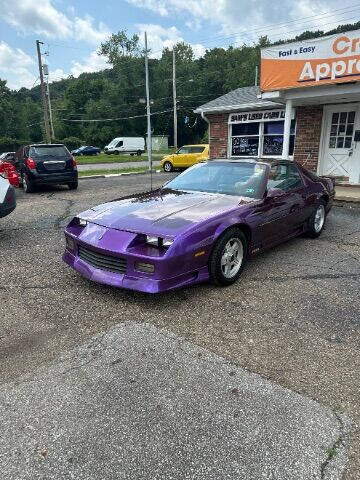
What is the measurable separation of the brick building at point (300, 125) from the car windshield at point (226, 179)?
2.62 meters

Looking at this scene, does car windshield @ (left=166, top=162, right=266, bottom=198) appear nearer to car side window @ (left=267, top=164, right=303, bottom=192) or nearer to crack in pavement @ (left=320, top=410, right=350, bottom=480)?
car side window @ (left=267, top=164, right=303, bottom=192)

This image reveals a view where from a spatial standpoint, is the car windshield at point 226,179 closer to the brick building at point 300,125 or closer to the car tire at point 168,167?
the brick building at point 300,125

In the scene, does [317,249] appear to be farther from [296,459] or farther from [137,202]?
[296,459]

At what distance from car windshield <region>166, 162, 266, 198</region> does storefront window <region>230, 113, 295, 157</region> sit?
30.2 ft

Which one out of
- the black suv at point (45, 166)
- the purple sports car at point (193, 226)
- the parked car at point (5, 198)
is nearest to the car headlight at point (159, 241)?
the purple sports car at point (193, 226)

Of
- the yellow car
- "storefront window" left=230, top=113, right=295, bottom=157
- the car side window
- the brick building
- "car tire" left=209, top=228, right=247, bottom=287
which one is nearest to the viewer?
"car tire" left=209, top=228, right=247, bottom=287

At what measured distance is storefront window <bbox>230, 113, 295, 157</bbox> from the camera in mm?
13922

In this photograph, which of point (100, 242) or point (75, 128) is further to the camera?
point (75, 128)

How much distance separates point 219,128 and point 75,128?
5999 cm

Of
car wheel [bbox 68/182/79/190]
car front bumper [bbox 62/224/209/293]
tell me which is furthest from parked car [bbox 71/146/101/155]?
car front bumper [bbox 62/224/209/293]

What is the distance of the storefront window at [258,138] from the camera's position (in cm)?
1392

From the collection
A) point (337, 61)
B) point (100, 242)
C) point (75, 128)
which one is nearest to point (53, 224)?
point (100, 242)

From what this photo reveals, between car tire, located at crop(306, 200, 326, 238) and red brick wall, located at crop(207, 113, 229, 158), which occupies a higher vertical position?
red brick wall, located at crop(207, 113, 229, 158)

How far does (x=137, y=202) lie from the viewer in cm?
471
